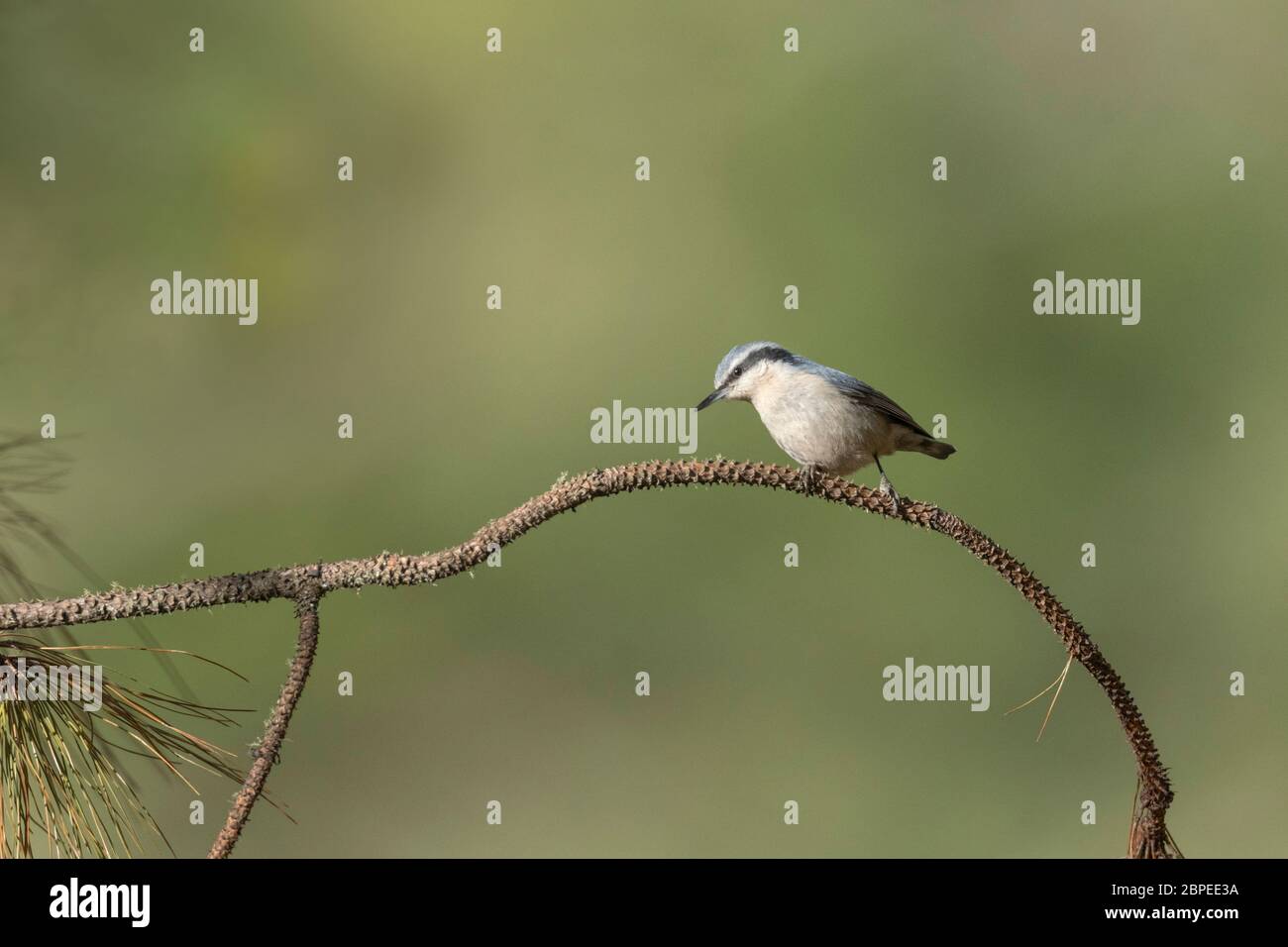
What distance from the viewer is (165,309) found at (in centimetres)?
973

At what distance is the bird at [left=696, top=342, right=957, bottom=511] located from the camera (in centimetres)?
333

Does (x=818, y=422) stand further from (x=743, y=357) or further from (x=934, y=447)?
(x=934, y=447)

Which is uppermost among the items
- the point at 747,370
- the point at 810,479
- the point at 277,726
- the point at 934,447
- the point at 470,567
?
the point at 747,370

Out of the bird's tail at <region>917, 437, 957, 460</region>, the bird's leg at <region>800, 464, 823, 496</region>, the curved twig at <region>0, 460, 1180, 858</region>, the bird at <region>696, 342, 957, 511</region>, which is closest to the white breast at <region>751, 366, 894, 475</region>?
the bird at <region>696, 342, 957, 511</region>

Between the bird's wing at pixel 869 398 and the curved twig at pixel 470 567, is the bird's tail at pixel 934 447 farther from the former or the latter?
the curved twig at pixel 470 567

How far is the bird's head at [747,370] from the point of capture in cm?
342

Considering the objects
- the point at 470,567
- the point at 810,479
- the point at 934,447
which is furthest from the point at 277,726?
the point at 934,447

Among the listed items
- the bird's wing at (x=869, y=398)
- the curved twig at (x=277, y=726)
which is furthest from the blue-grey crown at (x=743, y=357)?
the curved twig at (x=277, y=726)

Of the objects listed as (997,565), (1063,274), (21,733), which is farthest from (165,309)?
(997,565)

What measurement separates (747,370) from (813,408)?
0.23m

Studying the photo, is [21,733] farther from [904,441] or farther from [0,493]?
[904,441]

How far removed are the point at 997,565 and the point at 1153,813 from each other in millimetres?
450

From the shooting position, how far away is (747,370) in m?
3.46

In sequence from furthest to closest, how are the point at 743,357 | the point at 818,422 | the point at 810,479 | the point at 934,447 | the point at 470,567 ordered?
the point at 934,447 < the point at 743,357 < the point at 818,422 < the point at 810,479 < the point at 470,567
